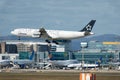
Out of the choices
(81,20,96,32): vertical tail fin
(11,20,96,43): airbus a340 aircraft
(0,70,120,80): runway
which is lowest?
(0,70,120,80): runway

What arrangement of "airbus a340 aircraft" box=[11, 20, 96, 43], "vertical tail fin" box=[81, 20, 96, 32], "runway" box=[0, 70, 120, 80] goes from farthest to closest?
"vertical tail fin" box=[81, 20, 96, 32]
"airbus a340 aircraft" box=[11, 20, 96, 43]
"runway" box=[0, 70, 120, 80]

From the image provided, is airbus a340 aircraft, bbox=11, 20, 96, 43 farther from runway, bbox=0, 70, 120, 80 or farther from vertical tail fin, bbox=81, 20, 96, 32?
runway, bbox=0, 70, 120, 80

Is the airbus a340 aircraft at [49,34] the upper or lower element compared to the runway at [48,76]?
upper

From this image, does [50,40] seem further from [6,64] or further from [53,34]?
[6,64]

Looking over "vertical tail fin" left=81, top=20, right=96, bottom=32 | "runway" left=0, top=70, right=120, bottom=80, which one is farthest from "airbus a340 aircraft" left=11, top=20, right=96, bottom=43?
"runway" left=0, top=70, right=120, bottom=80

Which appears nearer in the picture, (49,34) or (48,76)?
(48,76)

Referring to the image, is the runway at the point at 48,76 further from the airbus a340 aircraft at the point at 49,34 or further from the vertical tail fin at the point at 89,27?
the vertical tail fin at the point at 89,27

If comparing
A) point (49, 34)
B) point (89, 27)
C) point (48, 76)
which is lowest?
point (48, 76)

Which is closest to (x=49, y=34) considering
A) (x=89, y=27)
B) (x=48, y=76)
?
(x=89, y=27)

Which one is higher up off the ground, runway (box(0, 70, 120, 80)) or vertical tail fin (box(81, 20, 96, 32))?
vertical tail fin (box(81, 20, 96, 32))

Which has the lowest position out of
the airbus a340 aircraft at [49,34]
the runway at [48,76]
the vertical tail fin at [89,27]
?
the runway at [48,76]

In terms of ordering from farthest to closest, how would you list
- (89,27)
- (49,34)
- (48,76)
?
(89,27) → (49,34) → (48,76)

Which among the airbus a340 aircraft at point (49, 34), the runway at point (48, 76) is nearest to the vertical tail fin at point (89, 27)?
the airbus a340 aircraft at point (49, 34)

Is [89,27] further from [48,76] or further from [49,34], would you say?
[48,76]
